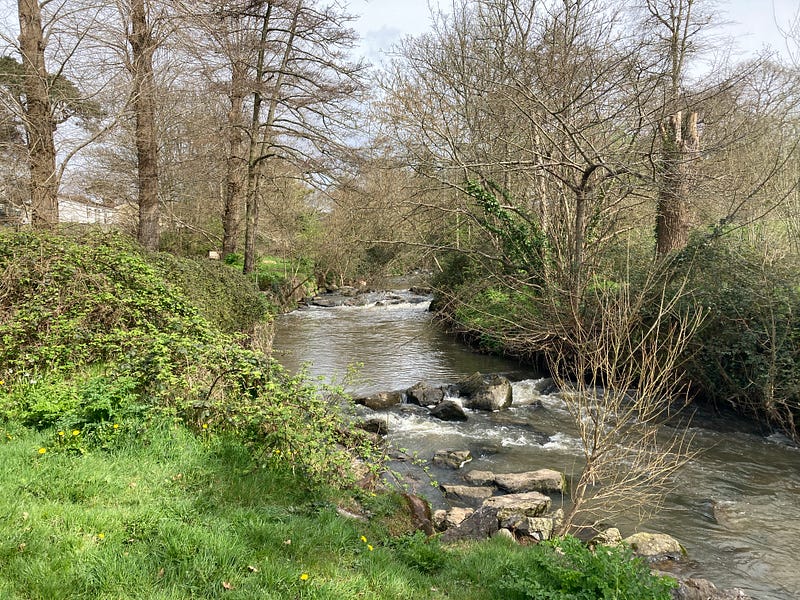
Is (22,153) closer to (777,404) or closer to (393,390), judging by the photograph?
(393,390)

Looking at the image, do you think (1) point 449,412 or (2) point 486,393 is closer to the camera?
(1) point 449,412

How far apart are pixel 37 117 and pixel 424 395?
9291 mm

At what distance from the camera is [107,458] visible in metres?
4.80

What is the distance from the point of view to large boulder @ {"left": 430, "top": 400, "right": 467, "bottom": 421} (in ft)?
36.4

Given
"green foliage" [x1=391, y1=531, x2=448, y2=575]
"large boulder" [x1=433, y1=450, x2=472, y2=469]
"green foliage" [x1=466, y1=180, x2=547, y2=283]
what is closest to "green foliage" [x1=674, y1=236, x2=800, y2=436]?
"green foliage" [x1=466, y1=180, x2=547, y2=283]

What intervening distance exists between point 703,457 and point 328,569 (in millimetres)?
7822

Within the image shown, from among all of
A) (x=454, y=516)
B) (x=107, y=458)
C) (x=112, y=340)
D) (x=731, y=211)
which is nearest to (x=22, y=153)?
(x=112, y=340)

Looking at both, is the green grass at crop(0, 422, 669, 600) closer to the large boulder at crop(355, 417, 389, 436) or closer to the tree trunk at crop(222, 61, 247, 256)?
the large boulder at crop(355, 417, 389, 436)

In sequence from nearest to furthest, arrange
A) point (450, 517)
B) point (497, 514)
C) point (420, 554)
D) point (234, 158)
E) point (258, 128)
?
point (420, 554)
point (497, 514)
point (450, 517)
point (258, 128)
point (234, 158)

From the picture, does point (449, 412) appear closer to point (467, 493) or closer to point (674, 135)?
point (467, 493)

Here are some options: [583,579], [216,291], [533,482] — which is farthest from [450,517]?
[216,291]

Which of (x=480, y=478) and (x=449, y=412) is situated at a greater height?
(x=449, y=412)

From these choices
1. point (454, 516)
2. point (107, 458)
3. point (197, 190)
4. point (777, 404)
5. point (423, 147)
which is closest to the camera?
point (107, 458)

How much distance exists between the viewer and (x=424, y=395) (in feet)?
39.4
